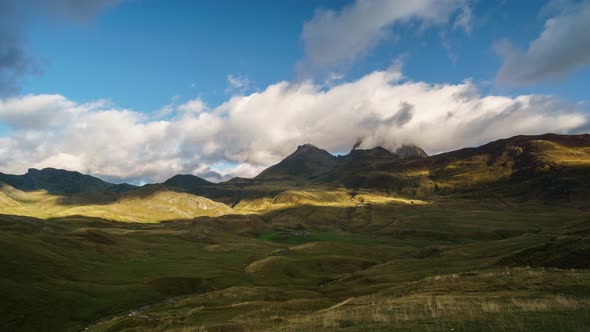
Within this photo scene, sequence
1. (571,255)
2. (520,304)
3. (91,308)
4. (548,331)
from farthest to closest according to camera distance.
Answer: (91,308) → (571,255) → (520,304) → (548,331)

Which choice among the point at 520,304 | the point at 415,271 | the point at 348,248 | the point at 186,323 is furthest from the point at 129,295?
the point at 348,248

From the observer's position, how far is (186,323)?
2170 inches

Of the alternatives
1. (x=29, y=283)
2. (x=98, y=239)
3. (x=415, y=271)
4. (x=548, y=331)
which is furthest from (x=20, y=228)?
(x=548, y=331)

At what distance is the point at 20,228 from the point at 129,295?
125 meters

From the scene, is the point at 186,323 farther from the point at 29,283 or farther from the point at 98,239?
the point at 98,239

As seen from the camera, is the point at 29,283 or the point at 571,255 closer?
the point at 571,255

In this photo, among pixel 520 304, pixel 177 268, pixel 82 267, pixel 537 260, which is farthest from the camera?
pixel 177 268

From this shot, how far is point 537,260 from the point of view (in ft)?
243

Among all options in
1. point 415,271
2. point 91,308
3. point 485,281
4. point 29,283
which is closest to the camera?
point 485,281

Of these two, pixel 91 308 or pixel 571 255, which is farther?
pixel 91 308

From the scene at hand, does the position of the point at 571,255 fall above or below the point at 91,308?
above

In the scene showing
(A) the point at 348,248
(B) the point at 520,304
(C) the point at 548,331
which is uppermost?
(C) the point at 548,331

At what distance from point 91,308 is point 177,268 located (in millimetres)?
51427

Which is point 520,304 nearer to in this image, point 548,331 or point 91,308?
point 548,331
